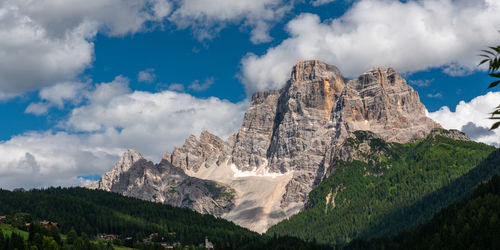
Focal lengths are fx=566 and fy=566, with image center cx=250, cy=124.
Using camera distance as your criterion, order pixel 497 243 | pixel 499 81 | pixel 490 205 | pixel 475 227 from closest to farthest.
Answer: pixel 499 81 → pixel 497 243 → pixel 475 227 → pixel 490 205

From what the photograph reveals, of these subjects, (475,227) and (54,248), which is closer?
(475,227)

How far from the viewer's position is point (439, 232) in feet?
619

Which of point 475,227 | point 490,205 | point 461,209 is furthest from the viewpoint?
point 461,209

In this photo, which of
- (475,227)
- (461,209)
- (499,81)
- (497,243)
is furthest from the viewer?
(461,209)

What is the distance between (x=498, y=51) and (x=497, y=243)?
501 feet

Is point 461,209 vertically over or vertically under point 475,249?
over

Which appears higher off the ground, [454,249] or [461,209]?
[461,209]

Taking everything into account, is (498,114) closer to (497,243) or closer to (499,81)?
(499,81)

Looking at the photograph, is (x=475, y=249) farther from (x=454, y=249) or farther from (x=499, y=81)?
(x=499, y=81)

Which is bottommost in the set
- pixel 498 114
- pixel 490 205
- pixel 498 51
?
pixel 498 114

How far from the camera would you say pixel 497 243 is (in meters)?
155

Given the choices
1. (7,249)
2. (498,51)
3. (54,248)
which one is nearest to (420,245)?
(54,248)

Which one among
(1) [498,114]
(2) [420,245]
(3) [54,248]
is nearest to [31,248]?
(3) [54,248]

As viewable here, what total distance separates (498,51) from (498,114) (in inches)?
83.5
